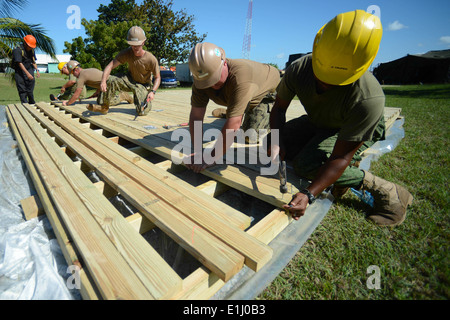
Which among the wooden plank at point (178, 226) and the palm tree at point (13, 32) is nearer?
the wooden plank at point (178, 226)

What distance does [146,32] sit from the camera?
58.9ft

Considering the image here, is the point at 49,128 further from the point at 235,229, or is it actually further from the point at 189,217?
the point at 235,229

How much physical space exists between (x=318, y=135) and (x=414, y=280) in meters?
1.22

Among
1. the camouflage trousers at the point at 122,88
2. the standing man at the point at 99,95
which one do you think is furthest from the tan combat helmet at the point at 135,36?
the standing man at the point at 99,95

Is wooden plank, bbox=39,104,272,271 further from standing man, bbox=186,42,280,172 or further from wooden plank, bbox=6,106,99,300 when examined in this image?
wooden plank, bbox=6,106,99,300

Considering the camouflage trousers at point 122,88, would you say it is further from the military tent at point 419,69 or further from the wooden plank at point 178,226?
the military tent at point 419,69

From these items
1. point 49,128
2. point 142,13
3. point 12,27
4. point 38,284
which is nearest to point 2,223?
point 38,284

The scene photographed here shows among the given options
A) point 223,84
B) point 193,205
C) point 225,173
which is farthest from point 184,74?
point 193,205

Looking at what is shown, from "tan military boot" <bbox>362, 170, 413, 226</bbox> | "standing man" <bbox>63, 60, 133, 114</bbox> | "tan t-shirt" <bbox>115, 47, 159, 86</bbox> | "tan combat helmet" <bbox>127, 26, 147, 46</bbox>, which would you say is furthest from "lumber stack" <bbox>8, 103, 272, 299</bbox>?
"tan t-shirt" <bbox>115, 47, 159, 86</bbox>

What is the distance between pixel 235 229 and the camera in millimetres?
1319

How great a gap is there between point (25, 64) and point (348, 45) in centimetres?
790

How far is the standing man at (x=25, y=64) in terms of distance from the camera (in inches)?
223

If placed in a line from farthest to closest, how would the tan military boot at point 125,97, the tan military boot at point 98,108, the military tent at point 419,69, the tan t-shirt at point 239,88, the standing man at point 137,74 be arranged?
the military tent at point 419,69 → the tan military boot at point 125,97 → the tan military boot at point 98,108 → the standing man at point 137,74 → the tan t-shirt at point 239,88

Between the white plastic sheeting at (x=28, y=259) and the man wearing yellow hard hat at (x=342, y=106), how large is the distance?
57.4 inches
